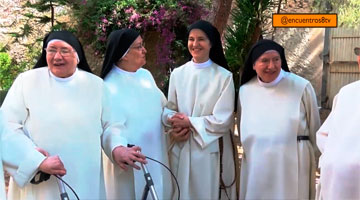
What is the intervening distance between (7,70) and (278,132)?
9572 millimetres

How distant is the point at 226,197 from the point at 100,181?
4.09 ft

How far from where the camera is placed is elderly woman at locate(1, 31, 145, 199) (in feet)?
11.7

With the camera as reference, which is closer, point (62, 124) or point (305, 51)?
point (62, 124)

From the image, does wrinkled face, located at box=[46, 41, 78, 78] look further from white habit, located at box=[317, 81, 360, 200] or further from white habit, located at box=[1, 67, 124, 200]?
white habit, located at box=[317, 81, 360, 200]

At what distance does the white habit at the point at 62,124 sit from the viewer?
3.55m

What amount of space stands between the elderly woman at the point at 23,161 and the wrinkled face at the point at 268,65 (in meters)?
1.75

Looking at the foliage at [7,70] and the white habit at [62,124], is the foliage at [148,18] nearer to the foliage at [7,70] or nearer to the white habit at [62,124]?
the foliage at [7,70]

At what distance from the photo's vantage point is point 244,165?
4305mm

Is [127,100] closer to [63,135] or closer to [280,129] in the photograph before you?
[63,135]

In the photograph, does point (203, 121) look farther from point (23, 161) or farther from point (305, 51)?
point (305, 51)

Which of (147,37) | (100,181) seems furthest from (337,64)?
(100,181)

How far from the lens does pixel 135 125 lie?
4.15 meters

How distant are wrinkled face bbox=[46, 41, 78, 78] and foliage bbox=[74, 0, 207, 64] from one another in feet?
16.4

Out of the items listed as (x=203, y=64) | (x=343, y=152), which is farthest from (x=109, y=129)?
(x=343, y=152)
